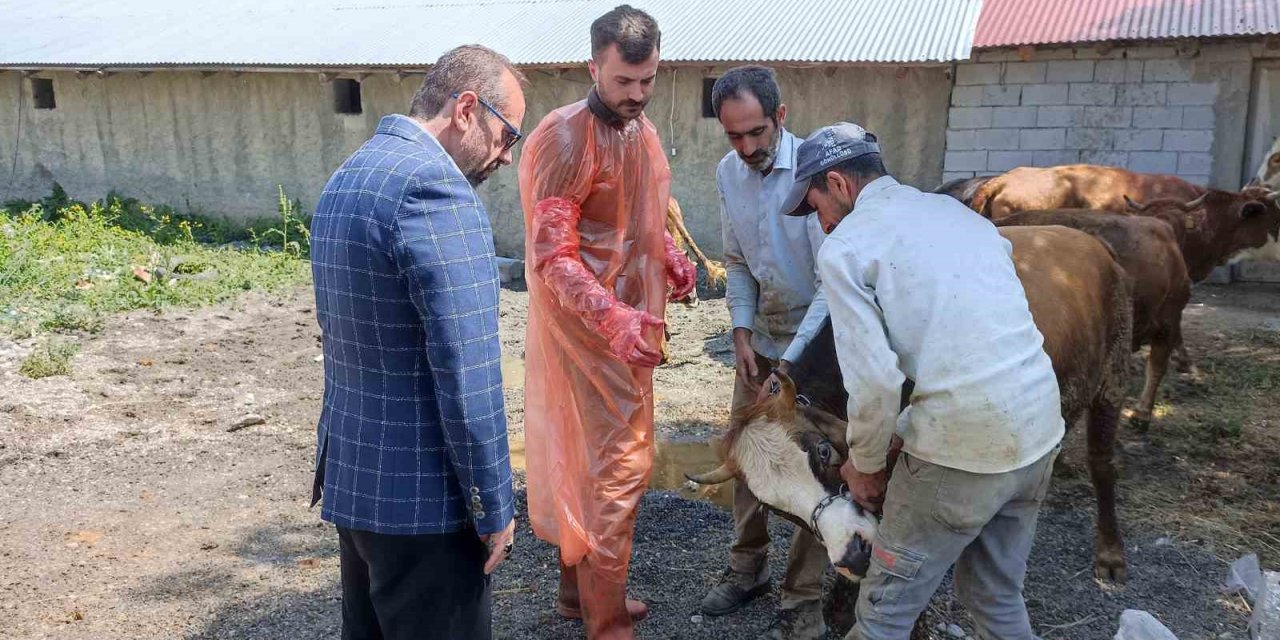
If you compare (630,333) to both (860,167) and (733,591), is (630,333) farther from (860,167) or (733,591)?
(733,591)

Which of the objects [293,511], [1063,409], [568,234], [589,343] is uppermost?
[568,234]

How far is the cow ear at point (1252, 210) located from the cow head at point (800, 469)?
6.06 meters

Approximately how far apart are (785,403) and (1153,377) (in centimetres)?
407

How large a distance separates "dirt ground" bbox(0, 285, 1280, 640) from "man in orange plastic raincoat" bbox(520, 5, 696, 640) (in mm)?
567

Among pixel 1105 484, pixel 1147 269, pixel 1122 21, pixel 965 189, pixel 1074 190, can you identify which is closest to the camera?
pixel 1105 484

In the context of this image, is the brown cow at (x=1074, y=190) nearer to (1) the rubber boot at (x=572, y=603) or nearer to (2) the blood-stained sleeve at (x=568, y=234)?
(1) the rubber boot at (x=572, y=603)

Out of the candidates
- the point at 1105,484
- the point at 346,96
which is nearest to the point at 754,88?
the point at 1105,484

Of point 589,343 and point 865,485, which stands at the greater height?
point 589,343

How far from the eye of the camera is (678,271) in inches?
143

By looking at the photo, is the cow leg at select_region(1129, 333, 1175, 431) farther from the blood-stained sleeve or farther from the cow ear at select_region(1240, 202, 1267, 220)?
the blood-stained sleeve

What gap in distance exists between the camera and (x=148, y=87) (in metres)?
13.7

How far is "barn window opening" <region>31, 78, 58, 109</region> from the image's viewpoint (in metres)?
14.6

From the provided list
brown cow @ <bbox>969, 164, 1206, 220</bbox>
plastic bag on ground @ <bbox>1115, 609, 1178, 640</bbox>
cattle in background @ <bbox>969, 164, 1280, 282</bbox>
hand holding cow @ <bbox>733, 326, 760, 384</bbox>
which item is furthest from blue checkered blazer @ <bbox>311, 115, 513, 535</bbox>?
brown cow @ <bbox>969, 164, 1206, 220</bbox>

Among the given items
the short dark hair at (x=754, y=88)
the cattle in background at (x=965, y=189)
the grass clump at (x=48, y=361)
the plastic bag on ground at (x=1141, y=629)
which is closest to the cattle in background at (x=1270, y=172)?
the cattle in background at (x=965, y=189)
